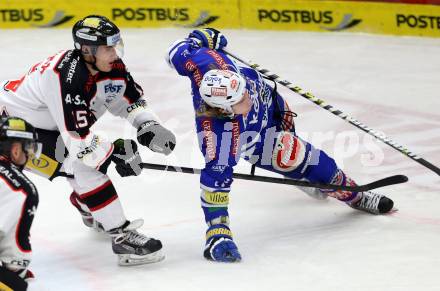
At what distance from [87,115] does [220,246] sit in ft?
2.72

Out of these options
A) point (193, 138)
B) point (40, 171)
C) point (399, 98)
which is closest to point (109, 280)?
point (40, 171)

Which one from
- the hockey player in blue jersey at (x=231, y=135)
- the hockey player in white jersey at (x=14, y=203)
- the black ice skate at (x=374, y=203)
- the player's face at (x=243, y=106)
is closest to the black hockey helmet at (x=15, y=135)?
the hockey player in white jersey at (x=14, y=203)

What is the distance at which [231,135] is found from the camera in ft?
15.4

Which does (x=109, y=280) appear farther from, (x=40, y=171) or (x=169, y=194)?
(x=169, y=194)

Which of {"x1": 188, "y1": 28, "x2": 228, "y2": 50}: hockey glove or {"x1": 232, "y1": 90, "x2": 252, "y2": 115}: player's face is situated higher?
{"x1": 188, "y1": 28, "x2": 228, "y2": 50}: hockey glove

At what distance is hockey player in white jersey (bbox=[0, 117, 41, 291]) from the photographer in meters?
3.90

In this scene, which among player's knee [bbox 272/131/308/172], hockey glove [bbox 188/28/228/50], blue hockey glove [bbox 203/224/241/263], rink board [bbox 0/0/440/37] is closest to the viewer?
blue hockey glove [bbox 203/224/241/263]

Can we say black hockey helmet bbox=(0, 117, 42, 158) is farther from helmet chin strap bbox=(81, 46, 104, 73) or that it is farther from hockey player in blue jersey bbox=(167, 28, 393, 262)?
hockey player in blue jersey bbox=(167, 28, 393, 262)

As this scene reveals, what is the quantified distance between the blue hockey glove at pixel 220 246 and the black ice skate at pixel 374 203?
892 mm

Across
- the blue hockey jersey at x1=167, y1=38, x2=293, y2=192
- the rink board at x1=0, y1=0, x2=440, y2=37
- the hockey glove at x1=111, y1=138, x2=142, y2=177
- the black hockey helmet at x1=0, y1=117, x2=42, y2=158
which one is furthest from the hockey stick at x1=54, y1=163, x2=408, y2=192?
the rink board at x1=0, y1=0, x2=440, y2=37

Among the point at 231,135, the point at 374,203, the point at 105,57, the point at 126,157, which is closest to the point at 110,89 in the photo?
the point at 105,57

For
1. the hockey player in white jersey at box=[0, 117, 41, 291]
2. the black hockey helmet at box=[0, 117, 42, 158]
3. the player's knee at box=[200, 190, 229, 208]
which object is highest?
the black hockey helmet at box=[0, 117, 42, 158]

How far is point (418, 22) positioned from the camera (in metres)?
8.08

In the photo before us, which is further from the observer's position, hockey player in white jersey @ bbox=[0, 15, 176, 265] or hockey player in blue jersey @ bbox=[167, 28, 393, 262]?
hockey player in blue jersey @ bbox=[167, 28, 393, 262]
